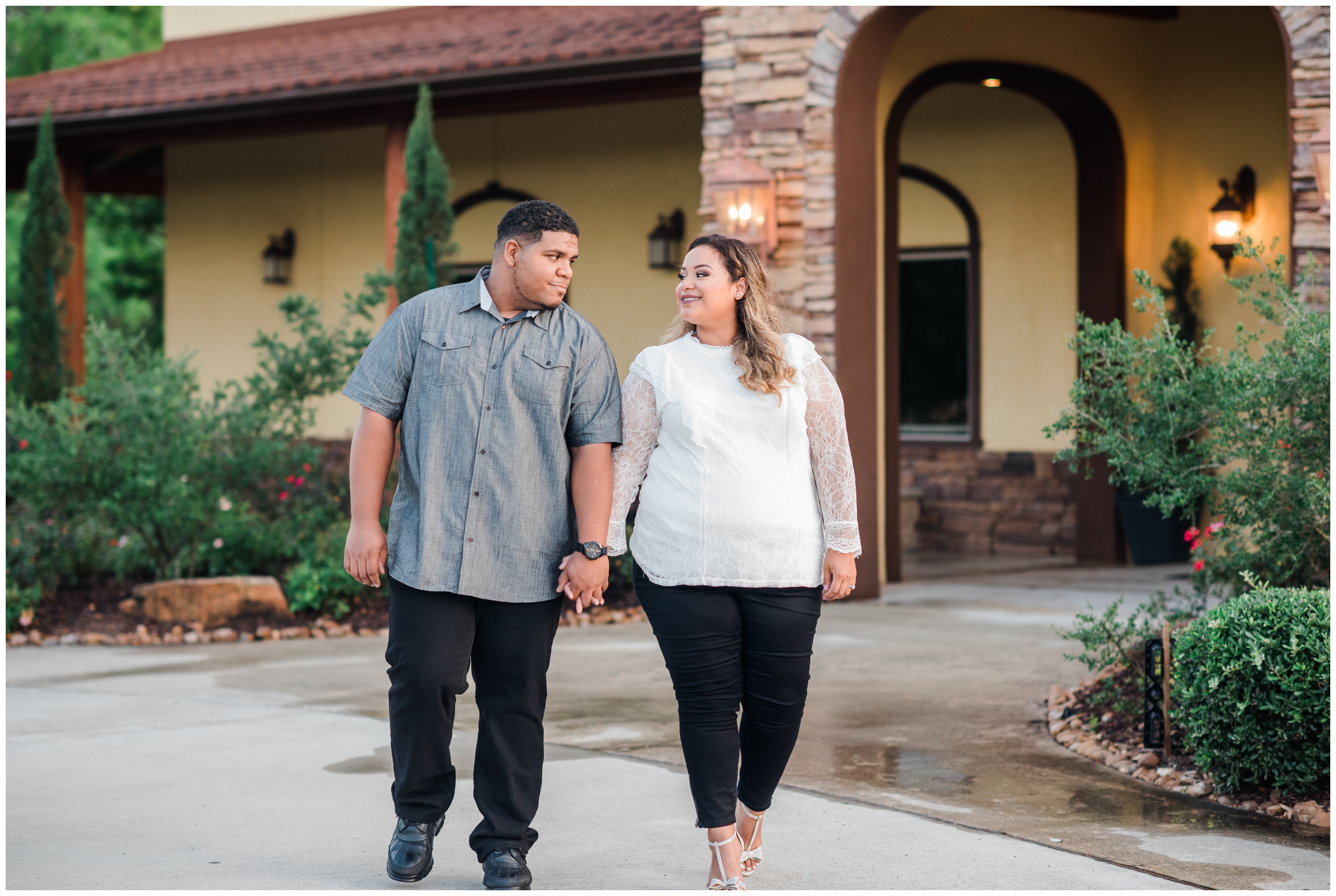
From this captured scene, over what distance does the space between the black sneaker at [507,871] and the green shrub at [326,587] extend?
4.77m

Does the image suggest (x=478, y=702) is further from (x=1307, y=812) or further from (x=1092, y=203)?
(x=1092, y=203)

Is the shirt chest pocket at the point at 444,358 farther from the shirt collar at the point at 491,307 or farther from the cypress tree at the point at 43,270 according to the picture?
the cypress tree at the point at 43,270

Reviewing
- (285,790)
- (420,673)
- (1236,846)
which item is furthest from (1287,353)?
(285,790)

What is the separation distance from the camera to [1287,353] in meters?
5.32

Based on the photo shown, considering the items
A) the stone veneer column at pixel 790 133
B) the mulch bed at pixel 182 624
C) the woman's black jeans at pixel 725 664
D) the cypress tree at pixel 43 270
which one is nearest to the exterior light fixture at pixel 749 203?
the stone veneer column at pixel 790 133

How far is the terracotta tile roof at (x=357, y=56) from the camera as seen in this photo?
1079 centimetres

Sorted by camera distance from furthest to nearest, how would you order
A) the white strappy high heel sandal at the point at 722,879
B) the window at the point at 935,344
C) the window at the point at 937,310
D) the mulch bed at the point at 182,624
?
the window at the point at 935,344 < the window at the point at 937,310 < the mulch bed at the point at 182,624 < the white strappy high heel sandal at the point at 722,879

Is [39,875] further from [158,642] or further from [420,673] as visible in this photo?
[158,642]

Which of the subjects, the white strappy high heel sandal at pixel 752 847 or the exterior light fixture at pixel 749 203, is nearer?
the white strappy high heel sandal at pixel 752 847

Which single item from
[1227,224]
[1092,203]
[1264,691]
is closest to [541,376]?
[1264,691]

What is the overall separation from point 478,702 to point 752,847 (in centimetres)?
79

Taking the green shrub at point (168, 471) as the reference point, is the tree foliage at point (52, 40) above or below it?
above

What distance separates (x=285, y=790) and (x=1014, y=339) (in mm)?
8603

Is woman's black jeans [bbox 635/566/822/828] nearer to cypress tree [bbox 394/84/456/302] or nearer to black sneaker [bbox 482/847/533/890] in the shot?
black sneaker [bbox 482/847/533/890]
